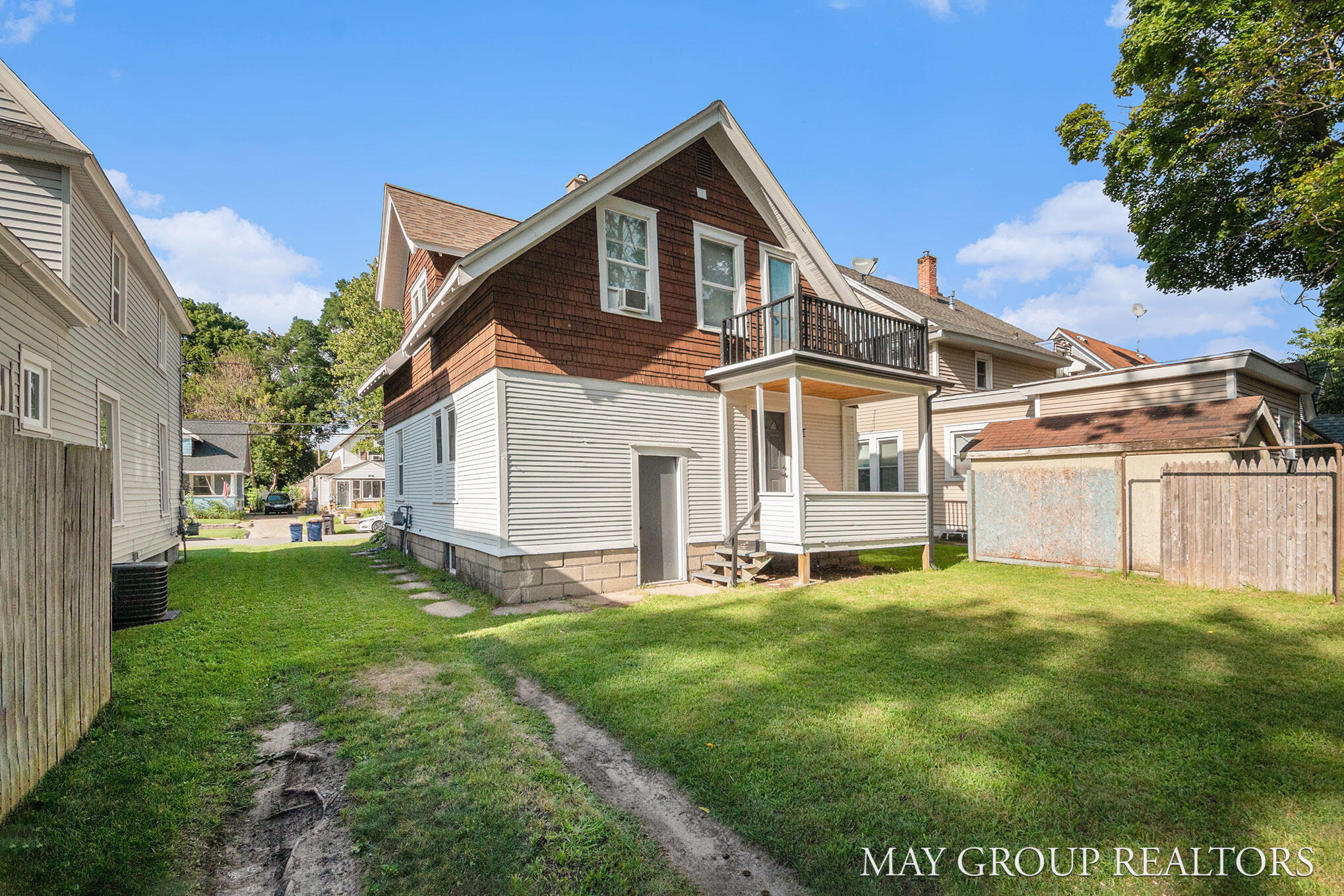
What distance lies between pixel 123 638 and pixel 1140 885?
30.5 feet

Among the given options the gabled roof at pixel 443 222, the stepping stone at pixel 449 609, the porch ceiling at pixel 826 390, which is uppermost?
the gabled roof at pixel 443 222

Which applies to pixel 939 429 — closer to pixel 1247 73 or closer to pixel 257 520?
pixel 1247 73

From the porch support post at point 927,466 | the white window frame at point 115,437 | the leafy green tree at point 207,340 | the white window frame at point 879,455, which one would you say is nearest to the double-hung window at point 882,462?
the white window frame at point 879,455

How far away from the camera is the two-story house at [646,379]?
30.4ft

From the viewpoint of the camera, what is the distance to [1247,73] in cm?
1210

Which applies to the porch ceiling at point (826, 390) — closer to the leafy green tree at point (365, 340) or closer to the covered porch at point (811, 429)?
the covered porch at point (811, 429)

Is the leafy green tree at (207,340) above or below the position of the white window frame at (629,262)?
above

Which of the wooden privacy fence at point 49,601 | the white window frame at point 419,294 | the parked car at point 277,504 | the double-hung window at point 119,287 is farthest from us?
the parked car at point 277,504

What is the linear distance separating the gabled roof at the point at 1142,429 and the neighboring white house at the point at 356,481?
1545 inches

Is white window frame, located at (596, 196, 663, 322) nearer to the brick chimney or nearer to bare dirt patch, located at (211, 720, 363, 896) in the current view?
bare dirt patch, located at (211, 720, 363, 896)

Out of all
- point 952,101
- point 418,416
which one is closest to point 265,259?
point 418,416

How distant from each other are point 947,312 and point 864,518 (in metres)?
14.7

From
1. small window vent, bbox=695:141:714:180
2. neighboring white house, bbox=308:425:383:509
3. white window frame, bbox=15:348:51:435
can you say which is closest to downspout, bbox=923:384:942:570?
small window vent, bbox=695:141:714:180

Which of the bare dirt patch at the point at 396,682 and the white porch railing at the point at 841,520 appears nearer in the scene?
the bare dirt patch at the point at 396,682
